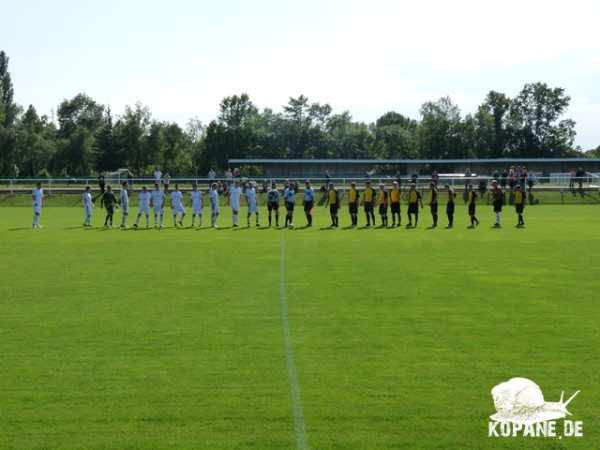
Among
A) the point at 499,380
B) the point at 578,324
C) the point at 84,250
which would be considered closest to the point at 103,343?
the point at 499,380

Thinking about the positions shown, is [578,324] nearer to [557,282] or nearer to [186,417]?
[557,282]

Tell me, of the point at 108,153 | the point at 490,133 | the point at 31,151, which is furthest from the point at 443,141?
the point at 31,151

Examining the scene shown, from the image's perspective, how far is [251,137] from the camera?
4222 inches

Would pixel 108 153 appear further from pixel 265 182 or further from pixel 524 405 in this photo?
pixel 524 405

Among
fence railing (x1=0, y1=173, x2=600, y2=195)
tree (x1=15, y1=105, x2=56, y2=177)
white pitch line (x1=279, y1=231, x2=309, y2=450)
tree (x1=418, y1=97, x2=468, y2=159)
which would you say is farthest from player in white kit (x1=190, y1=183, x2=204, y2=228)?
tree (x1=418, y1=97, x2=468, y2=159)

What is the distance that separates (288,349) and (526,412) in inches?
123

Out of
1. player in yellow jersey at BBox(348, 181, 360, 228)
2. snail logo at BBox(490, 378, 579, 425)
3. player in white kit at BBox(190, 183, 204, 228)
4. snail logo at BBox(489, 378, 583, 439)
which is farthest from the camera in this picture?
player in white kit at BBox(190, 183, 204, 228)

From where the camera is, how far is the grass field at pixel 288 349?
256 inches

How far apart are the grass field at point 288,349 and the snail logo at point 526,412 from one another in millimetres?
103

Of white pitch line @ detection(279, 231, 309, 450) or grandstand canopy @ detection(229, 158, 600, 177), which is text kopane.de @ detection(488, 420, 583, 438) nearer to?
white pitch line @ detection(279, 231, 309, 450)

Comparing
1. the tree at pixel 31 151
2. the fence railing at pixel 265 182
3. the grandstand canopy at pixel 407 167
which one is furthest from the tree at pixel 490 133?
the tree at pixel 31 151

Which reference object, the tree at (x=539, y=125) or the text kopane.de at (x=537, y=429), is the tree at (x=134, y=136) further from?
the text kopane.de at (x=537, y=429)

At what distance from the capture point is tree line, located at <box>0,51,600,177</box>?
3656 inches

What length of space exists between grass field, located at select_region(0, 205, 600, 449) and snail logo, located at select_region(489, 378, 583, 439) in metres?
0.10
